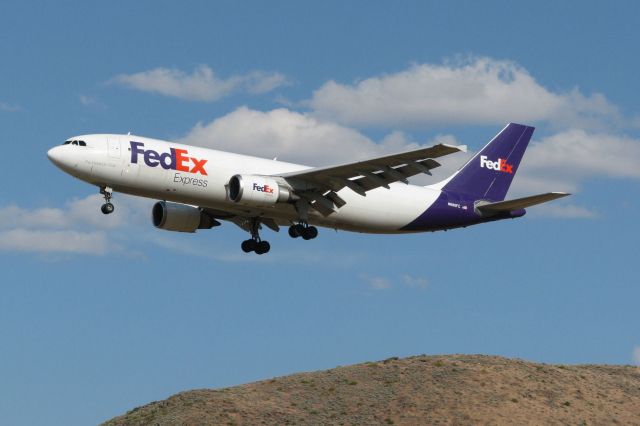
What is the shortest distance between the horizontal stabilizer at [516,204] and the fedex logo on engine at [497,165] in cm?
326

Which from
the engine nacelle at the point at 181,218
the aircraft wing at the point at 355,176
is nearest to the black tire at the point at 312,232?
the aircraft wing at the point at 355,176

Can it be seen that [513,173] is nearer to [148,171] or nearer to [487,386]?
[487,386]

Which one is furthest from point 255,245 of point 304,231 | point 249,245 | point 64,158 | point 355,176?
point 64,158

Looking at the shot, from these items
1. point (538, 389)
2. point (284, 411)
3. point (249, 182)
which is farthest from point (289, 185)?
point (538, 389)

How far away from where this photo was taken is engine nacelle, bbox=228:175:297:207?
5350 centimetres

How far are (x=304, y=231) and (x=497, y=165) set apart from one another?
12099 mm

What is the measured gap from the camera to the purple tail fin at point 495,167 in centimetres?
6244

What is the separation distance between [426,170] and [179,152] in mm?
10390

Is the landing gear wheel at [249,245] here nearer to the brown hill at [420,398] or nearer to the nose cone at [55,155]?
the brown hill at [420,398]

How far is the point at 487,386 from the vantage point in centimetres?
6231

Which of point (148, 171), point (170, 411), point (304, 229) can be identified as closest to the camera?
point (148, 171)

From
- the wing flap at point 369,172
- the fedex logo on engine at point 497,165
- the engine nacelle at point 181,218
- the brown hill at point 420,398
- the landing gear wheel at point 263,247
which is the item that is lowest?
the brown hill at point 420,398

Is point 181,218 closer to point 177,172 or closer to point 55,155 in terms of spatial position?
point 177,172

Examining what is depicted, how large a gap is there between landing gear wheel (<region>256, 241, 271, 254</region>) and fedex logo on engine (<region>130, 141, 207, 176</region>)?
29.0ft
